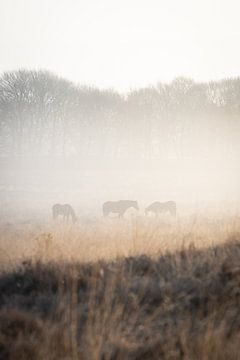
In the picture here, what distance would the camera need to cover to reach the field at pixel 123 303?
481cm

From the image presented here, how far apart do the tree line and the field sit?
156 feet

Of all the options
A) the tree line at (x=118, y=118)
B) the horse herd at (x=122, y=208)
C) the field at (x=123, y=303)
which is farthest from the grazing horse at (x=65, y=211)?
the tree line at (x=118, y=118)

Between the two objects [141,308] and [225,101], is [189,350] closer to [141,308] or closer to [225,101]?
[141,308]

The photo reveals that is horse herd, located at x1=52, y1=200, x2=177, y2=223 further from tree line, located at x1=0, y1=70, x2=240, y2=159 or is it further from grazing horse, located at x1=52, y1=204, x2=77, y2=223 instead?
tree line, located at x1=0, y1=70, x2=240, y2=159

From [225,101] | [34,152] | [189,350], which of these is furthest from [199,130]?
[189,350]

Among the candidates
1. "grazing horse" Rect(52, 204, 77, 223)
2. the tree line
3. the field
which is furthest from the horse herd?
the tree line

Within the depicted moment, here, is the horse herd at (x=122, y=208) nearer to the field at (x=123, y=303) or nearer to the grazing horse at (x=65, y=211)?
the grazing horse at (x=65, y=211)

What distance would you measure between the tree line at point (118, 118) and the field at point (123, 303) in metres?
47.7

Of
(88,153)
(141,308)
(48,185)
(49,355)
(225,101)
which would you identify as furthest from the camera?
(88,153)

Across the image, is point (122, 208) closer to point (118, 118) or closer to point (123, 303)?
point (123, 303)

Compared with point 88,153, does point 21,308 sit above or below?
below

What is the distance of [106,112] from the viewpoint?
2457 inches

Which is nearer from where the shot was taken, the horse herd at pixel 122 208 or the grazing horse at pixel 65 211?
the grazing horse at pixel 65 211

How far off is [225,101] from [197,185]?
1423cm
